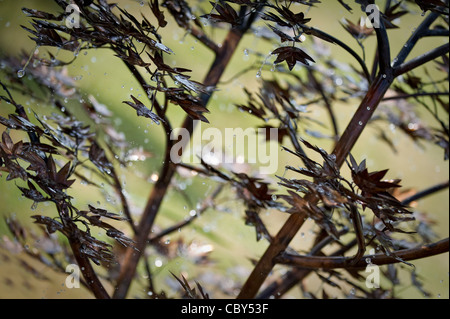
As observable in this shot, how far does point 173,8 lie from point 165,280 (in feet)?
3.58

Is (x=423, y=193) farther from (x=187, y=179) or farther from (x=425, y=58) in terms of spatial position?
(x=187, y=179)

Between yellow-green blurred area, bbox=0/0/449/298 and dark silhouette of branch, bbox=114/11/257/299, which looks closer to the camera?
dark silhouette of branch, bbox=114/11/257/299

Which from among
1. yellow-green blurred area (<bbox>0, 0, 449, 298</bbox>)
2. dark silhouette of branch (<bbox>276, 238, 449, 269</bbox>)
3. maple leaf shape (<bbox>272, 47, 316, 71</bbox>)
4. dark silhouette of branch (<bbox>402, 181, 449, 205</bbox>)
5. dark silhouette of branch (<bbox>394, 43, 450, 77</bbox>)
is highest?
yellow-green blurred area (<bbox>0, 0, 449, 298</bbox>)

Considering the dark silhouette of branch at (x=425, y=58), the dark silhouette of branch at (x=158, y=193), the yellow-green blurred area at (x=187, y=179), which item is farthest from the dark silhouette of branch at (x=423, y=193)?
the dark silhouette of branch at (x=158, y=193)

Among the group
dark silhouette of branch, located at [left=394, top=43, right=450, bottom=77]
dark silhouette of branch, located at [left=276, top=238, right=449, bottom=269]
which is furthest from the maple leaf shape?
dark silhouette of branch, located at [left=276, top=238, right=449, bottom=269]

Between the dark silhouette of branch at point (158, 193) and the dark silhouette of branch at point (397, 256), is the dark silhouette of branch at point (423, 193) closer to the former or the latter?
the dark silhouette of branch at point (397, 256)

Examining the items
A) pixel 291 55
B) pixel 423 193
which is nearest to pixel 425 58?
pixel 291 55

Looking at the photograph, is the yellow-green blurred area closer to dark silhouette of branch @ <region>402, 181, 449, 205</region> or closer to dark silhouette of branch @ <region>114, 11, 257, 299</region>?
dark silhouette of branch @ <region>114, 11, 257, 299</region>

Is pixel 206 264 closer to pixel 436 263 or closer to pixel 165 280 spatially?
pixel 165 280

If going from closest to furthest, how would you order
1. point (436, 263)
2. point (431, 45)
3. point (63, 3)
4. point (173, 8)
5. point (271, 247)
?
point (63, 3)
point (271, 247)
point (173, 8)
point (436, 263)
point (431, 45)

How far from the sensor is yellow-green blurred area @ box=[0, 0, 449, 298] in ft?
5.25

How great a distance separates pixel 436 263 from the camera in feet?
8.87

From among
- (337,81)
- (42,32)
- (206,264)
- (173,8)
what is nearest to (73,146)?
(42,32)

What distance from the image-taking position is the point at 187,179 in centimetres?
186
